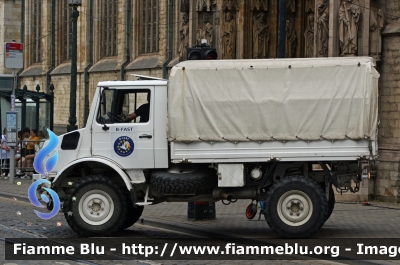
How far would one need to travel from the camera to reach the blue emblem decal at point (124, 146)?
1467cm

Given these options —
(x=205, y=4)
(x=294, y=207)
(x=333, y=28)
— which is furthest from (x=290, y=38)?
(x=294, y=207)

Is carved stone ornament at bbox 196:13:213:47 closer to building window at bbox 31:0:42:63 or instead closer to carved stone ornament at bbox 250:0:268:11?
carved stone ornament at bbox 250:0:268:11

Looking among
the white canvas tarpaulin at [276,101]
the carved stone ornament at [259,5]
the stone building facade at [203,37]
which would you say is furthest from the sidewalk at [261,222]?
the carved stone ornament at [259,5]

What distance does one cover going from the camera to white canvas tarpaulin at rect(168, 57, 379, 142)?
562 inches

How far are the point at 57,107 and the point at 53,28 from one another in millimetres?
4756

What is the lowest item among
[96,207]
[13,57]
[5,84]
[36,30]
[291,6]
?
[96,207]

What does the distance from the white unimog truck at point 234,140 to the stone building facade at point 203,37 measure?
274 inches

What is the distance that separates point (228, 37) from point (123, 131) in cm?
1418

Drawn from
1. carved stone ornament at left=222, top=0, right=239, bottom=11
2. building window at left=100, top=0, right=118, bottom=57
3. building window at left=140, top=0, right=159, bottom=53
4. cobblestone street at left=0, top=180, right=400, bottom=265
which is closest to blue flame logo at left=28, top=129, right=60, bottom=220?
cobblestone street at left=0, top=180, right=400, bottom=265

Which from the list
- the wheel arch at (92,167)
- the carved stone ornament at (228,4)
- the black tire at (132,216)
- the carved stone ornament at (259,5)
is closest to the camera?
the wheel arch at (92,167)

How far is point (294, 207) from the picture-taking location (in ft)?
46.5

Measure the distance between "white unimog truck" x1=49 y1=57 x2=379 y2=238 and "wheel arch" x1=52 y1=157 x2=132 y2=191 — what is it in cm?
2

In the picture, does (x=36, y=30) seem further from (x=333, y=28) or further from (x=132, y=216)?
(x=132, y=216)

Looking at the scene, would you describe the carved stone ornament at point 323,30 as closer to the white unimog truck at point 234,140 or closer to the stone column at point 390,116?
the stone column at point 390,116
